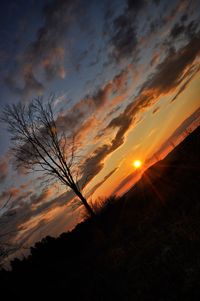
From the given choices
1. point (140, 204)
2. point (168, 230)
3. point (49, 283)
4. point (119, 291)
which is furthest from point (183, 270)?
point (140, 204)

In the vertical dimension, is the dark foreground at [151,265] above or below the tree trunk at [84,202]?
below

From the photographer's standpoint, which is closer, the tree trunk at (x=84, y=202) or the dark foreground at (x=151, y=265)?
the dark foreground at (x=151, y=265)

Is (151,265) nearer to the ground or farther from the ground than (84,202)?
nearer to the ground

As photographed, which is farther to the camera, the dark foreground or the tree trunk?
the tree trunk

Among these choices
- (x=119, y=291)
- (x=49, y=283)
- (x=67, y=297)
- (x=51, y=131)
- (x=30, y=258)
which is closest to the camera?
(x=119, y=291)

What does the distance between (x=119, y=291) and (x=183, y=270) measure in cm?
242

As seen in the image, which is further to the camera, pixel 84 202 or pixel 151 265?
pixel 84 202

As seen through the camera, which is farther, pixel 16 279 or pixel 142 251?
Answer: pixel 16 279

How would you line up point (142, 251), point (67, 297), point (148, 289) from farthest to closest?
point (67, 297), point (142, 251), point (148, 289)

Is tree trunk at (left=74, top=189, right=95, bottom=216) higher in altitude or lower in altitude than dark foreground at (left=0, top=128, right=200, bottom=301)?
higher

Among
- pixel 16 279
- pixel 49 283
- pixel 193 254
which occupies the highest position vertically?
pixel 16 279

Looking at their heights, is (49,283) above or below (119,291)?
above

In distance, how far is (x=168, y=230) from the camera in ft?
26.5

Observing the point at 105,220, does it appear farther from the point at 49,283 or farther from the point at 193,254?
the point at 193,254
